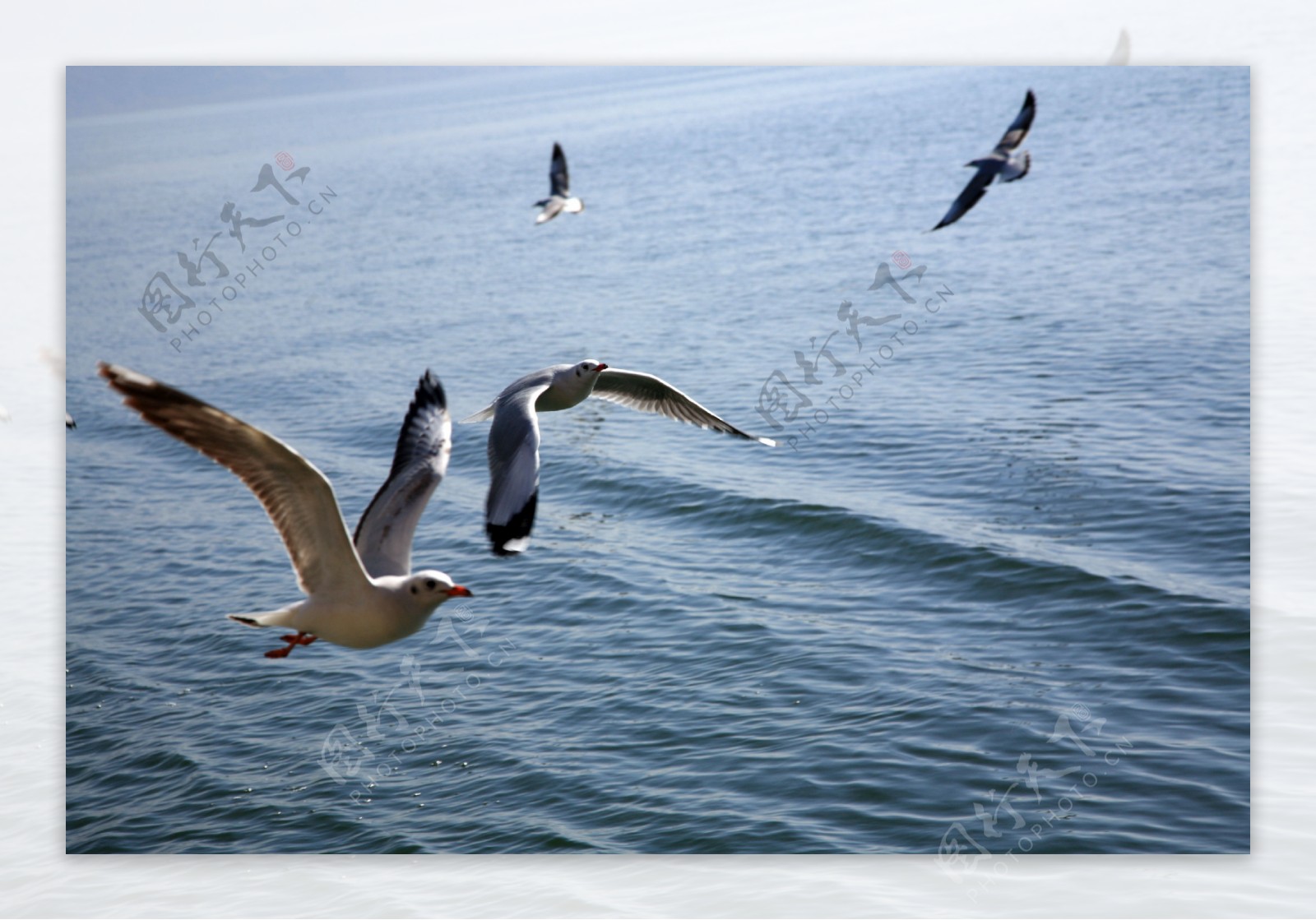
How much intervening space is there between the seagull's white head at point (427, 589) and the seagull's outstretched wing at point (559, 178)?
3156 millimetres

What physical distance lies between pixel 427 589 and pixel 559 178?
3.51 m

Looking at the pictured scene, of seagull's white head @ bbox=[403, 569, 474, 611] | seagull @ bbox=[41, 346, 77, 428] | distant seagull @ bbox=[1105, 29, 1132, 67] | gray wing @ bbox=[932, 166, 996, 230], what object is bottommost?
seagull's white head @ bbox=[403, 569, 474, 611]

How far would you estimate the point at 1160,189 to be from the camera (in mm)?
6523

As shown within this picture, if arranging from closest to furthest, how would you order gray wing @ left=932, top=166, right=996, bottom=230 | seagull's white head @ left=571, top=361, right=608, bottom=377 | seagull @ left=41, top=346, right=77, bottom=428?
seagull's white head @ left=571, top=361, right=608, bottom=377, seagull @ left=41, top=346, right=77, bottom=428, gray wing @ left=932, top=166, right=996, bottom=230

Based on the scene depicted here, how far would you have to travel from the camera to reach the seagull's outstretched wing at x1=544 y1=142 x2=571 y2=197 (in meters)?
6.20

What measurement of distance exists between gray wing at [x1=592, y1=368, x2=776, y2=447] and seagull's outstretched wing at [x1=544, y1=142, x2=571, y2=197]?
1422 mm

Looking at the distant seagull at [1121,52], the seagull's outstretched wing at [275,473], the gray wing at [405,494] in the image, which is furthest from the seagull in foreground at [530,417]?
the distant seagull at [1121,52]

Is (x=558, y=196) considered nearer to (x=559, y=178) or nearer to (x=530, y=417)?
(x=559, y=178)

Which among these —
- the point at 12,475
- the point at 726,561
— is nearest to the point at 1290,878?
the point at 726,561

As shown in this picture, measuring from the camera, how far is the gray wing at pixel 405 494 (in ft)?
11.6

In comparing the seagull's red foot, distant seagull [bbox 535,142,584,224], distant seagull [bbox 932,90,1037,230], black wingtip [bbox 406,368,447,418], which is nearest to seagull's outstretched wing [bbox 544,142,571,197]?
distant seagull [bbox 535,142,584,224]

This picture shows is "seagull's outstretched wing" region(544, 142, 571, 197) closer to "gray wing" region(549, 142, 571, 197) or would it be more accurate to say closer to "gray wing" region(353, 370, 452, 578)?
"gray wing" region(549, 142, 571, 197)

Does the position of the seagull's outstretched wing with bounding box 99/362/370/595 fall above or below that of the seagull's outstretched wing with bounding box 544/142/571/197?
below

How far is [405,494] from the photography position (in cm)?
366
